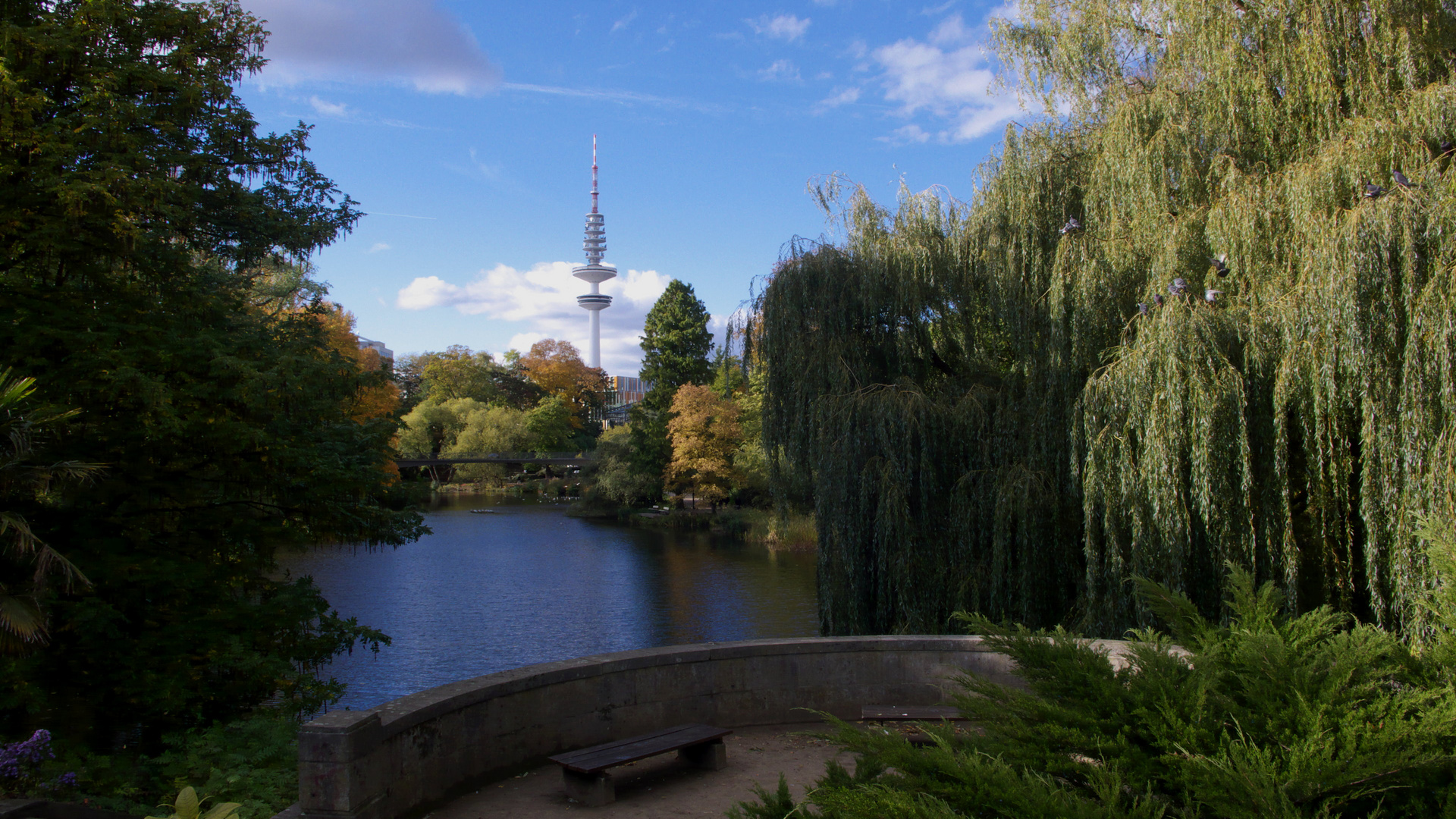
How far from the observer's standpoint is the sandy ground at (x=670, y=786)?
5.00m

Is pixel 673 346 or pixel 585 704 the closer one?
pixel 585 704

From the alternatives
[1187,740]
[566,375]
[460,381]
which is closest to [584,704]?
[1187,740]

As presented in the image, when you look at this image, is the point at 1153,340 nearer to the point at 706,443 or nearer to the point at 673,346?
the point at 706,443

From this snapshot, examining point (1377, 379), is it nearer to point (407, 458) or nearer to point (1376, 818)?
point (1376, 818)

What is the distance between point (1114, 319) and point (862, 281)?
325 cm

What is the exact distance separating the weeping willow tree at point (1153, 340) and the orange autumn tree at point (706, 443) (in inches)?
1054

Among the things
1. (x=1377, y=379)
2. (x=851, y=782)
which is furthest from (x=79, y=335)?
(x=1377, y=379)

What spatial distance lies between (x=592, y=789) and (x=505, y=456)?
5166 centimetres

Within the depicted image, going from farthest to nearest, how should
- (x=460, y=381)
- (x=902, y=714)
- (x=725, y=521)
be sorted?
(x=460, y=381)
(x=725, y=521)
(x=902, y=714)

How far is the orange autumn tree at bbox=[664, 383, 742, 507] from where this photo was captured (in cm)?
3928

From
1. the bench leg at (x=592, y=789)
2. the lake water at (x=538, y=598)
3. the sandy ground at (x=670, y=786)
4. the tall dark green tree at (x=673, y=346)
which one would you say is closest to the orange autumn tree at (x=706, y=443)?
the lake water at (x=538, y=598)

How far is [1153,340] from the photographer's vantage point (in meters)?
8.51

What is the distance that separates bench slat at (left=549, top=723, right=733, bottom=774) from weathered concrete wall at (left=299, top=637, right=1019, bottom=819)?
0.34 m

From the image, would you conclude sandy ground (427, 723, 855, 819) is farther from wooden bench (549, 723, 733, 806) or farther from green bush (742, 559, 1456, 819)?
green bush (742, 559, 1456, 819)
